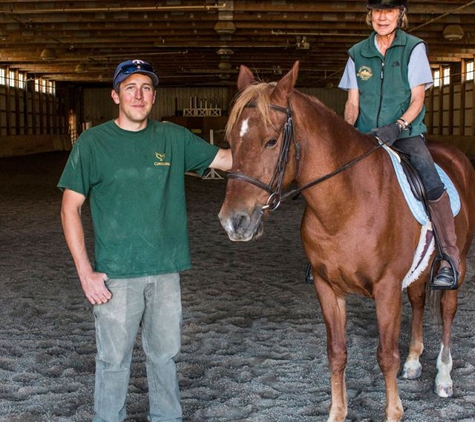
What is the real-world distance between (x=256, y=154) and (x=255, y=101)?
9.6 inches

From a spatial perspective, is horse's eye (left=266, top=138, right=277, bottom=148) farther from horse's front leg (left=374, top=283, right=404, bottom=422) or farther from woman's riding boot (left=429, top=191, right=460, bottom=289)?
woman's riding boot (left=429, top=191, right=460, bottom=289)

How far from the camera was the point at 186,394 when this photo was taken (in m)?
3.94

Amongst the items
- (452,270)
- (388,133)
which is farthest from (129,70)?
(452,270)

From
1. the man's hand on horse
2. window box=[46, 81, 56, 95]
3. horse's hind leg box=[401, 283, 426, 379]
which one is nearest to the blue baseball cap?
the man's hand on horse

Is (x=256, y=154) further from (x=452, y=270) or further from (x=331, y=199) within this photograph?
(x=452, y=270)

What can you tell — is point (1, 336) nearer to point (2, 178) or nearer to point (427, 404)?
point (427, 404)

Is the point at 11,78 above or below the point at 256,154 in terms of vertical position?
above

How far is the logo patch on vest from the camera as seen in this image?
12.3ft

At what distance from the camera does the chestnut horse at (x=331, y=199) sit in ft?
9.19

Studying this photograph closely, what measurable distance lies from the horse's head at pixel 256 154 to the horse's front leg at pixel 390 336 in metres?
0.90

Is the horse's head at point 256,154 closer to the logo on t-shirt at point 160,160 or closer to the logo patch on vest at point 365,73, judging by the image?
the logo on t-shirt at point 160,160

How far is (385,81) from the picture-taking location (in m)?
3.72

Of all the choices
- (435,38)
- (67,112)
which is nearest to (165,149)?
(435,38)

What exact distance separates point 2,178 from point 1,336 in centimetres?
1416
